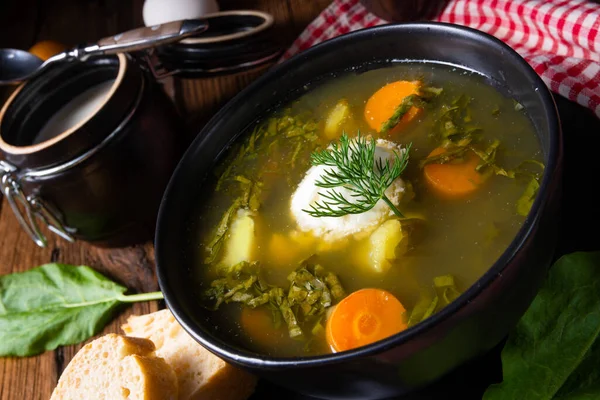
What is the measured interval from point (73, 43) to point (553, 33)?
2374mm

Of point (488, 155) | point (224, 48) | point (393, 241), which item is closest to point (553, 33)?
point (488, 155)

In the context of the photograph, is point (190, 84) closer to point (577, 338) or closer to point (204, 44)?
point (204, 44)

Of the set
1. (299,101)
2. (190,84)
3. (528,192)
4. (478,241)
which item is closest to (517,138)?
(528,192)

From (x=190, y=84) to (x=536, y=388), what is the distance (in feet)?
6.70

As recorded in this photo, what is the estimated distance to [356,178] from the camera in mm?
1864

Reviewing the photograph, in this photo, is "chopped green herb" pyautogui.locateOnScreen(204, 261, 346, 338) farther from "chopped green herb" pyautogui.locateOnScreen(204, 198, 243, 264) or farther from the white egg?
the white egg

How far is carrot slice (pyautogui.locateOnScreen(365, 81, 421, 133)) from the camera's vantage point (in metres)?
2.08

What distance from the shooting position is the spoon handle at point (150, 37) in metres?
2.61

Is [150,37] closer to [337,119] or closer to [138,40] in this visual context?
[138,40]

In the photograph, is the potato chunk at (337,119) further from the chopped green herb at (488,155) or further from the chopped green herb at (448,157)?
the chopped green herb at (488,155)

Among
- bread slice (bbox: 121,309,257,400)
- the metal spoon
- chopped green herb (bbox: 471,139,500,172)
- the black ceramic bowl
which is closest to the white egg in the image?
the metal spoon

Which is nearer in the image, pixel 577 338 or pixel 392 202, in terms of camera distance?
pixel 577 338

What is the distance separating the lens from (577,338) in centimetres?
166

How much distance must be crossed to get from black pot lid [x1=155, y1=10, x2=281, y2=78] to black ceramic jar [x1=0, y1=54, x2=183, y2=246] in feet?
0.69
